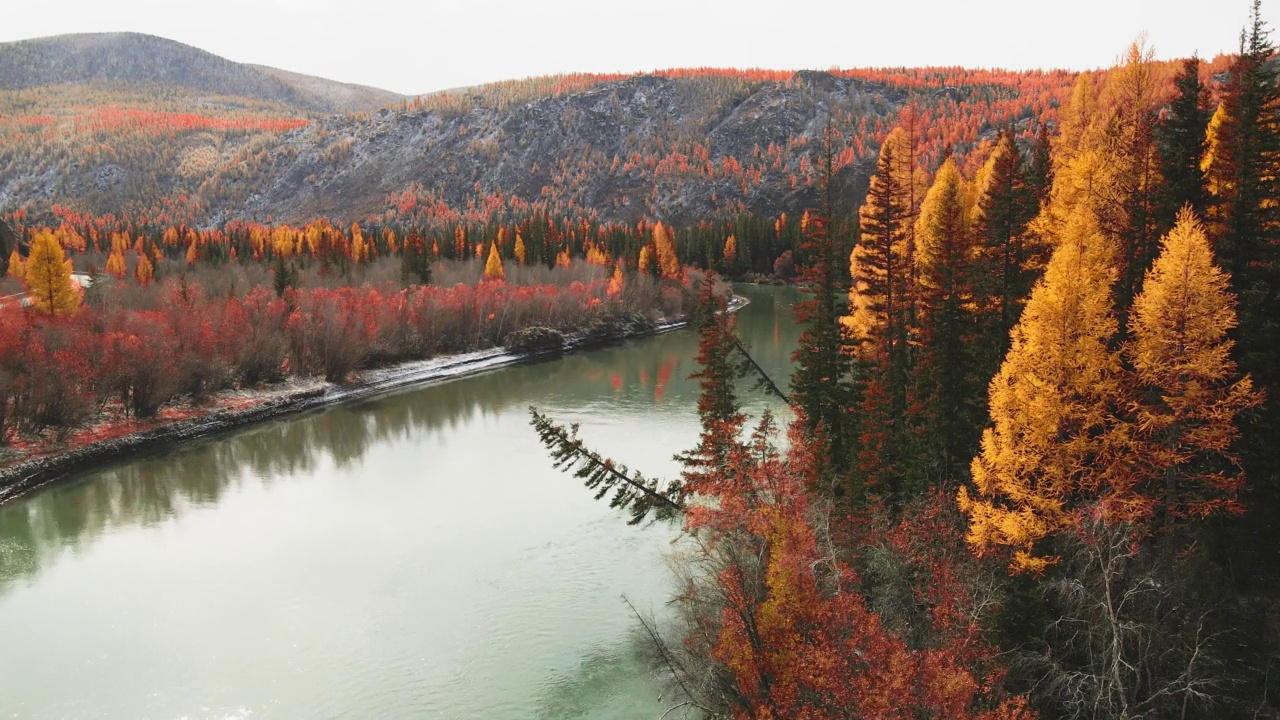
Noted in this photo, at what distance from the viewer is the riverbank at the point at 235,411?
4144cm

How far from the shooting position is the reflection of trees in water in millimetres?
35750

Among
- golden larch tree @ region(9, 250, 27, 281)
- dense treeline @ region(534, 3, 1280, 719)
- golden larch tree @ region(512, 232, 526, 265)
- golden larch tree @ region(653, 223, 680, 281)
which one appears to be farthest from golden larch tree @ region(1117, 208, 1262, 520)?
golden larch tree @ region(512, 232, 526, 265)

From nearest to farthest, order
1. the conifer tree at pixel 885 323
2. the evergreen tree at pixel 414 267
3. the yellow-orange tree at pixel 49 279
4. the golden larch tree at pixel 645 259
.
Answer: the conifer tree at pixel 885 323 < the yellow-orange tree at pixel 49 279 < the evergreen tree at pixel 414 267 < the golden larch tree at pixel 645 259

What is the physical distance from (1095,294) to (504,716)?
16950 millimetres

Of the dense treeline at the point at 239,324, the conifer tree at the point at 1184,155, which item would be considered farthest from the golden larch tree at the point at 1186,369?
the dense treeline at the point at 239,324

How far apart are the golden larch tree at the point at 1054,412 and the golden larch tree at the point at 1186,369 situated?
774 millimetres

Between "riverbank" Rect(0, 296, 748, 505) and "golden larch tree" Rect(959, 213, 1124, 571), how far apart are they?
4195 centimetres

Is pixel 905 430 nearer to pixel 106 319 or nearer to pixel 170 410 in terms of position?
pixel 170 410

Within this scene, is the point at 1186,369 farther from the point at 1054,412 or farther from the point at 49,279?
the point at 49,279

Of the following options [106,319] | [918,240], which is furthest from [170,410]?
[918,240]

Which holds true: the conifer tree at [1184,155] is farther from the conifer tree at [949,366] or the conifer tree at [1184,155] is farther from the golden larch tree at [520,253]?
the golden larch tree at [520,253]

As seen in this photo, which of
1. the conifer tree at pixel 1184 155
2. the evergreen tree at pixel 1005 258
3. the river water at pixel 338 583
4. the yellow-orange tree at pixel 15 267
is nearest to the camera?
the river water at pixel 338 583

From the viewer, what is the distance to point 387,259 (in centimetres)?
10488

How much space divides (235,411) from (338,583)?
29855 millimetres
